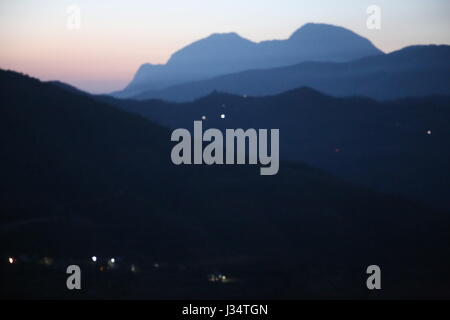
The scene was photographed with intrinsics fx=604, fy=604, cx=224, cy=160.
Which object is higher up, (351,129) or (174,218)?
(351,129)

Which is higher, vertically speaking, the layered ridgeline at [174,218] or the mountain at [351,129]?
the mountain at [351,129]

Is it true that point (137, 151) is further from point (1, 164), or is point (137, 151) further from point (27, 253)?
point (27, 253)

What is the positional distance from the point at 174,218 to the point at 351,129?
5593 centimetres

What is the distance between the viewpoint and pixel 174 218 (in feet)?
145

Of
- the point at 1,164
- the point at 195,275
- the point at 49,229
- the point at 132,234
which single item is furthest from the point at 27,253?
the point at 1,164

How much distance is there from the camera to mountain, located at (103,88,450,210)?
73.8m

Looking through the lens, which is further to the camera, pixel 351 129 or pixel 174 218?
pixel 351 129

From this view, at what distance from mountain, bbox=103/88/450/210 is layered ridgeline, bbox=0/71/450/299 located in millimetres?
16588

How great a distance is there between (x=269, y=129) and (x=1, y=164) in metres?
51.5

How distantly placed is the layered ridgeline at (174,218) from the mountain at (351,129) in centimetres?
1659

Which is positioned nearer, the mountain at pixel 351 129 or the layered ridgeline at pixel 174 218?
the layered ridgeline at pixel 174 218

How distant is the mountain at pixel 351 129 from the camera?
242ft

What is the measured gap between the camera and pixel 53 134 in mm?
55219

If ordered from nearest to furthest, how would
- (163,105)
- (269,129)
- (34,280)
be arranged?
(34,280) → (269,129) → (163,105)
